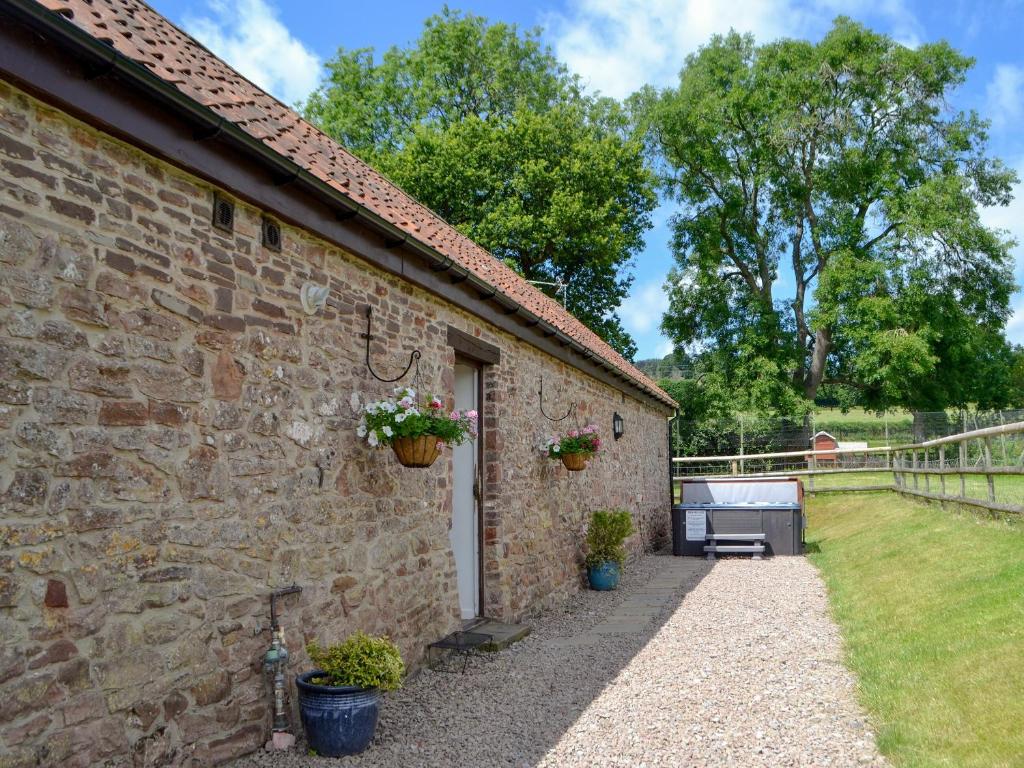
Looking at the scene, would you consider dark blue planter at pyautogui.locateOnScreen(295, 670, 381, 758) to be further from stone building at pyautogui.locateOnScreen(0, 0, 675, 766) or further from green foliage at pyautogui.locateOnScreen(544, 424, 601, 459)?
green foliage at pyautogui.locateOnScreen(544, 424, 601, 459)

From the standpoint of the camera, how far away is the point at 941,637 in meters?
5.63

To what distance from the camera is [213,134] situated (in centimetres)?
401

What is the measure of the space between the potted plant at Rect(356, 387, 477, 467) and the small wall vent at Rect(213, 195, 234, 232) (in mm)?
1587

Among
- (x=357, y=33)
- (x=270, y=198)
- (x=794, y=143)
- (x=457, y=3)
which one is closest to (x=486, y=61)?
(x=457, y=3)

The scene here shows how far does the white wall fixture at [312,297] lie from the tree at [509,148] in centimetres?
1612

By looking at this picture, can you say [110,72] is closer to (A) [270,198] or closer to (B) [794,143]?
(A) [270,198]

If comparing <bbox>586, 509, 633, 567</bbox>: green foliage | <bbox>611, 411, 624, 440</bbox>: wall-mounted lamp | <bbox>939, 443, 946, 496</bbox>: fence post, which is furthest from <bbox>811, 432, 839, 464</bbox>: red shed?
<bbox>586, 509, 633, 567</bbox>: green foliage

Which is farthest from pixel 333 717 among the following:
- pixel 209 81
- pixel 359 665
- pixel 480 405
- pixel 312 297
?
pixel 480 405

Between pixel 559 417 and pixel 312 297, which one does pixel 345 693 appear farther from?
pixel 559 417

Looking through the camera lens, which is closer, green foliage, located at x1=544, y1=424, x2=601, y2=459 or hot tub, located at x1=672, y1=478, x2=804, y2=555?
green foliage, located at x1=544, y1=424, x2=601, y2=459

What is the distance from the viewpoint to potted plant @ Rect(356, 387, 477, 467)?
17.6ft

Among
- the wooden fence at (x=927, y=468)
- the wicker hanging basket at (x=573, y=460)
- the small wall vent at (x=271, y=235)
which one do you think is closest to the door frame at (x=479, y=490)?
the wicker hanging basket at (x=573, y=460)

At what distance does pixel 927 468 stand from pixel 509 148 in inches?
544

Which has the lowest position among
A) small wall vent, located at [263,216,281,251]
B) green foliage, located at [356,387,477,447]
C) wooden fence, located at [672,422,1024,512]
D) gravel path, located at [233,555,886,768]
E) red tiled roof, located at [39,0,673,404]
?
gravel path, located at [233,555,886,768]
